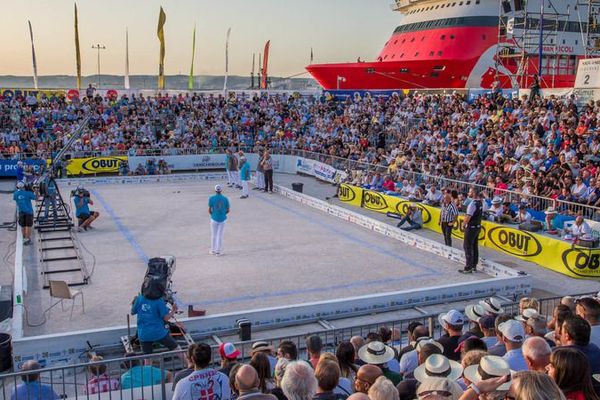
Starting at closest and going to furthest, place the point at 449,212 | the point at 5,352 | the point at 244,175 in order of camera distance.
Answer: the point at 5,352 < the point at 449,212 < the point at 244,175

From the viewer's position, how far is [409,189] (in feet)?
69.3

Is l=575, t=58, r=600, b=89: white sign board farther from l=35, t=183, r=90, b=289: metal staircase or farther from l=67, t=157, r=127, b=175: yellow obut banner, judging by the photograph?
l=67, t=157, r=127, b=175: yellow obut banner

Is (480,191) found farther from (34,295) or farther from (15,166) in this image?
(15,166)

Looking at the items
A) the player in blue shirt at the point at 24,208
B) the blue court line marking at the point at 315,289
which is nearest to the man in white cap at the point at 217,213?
the blue court line marking at the point at 315,289

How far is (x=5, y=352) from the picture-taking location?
9.06 metres

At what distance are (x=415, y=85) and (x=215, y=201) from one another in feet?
108

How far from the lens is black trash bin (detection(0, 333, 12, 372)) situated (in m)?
8.99

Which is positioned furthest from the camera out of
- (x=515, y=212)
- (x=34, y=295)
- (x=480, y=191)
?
(x=480, y=191)

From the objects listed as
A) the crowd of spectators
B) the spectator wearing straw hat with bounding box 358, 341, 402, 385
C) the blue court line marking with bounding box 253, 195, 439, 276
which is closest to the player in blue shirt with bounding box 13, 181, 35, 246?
the blue court line marking with bounding box 253, 195, 439, 276

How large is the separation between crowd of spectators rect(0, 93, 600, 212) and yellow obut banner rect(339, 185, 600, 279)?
1547 mm

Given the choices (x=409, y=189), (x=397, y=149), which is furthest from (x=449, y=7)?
(x=409, y=189)

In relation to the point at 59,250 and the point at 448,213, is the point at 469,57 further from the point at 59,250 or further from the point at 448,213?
the point at 59,250

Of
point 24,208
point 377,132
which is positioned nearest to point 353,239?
point 24,208

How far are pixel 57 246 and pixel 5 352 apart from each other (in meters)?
7.54
